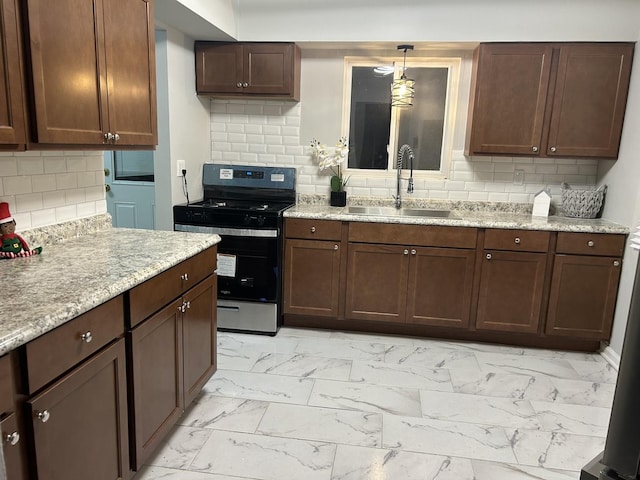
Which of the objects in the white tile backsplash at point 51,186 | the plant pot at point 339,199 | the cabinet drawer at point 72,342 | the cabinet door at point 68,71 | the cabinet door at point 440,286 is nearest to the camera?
the cabinet drawer at point 72,342

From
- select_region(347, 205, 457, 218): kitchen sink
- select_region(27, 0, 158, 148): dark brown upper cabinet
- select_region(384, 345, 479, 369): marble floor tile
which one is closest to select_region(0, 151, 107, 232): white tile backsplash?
select_region(27, 0, 158, 148): dark brown upper cabinet

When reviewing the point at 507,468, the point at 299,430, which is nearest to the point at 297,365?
the point at 299,430

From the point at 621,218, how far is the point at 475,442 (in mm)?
1976

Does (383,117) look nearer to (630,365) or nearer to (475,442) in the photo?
(475,442)

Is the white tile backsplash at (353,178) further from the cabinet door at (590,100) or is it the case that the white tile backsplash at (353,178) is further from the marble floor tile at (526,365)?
the marble floor tile at (526,365)

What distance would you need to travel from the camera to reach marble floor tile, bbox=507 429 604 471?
6.93ft

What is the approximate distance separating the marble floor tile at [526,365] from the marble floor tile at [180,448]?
6.07ft

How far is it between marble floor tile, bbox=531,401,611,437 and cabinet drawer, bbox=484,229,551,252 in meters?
1.06

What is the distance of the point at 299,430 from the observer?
230 centimetres

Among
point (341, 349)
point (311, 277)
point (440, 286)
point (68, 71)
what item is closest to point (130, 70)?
point (68, 71)

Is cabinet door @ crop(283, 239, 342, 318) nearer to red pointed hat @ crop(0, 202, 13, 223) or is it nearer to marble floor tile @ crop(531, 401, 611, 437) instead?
marble floor tile @ crop(531, 401, 611, 437)

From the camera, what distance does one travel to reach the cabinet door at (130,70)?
6.48 feet

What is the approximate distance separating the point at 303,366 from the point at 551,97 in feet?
8.36

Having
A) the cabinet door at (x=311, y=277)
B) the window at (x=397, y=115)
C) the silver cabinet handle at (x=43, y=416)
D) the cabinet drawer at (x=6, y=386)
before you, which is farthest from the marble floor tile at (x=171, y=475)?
the window at (x=397, y=115)
